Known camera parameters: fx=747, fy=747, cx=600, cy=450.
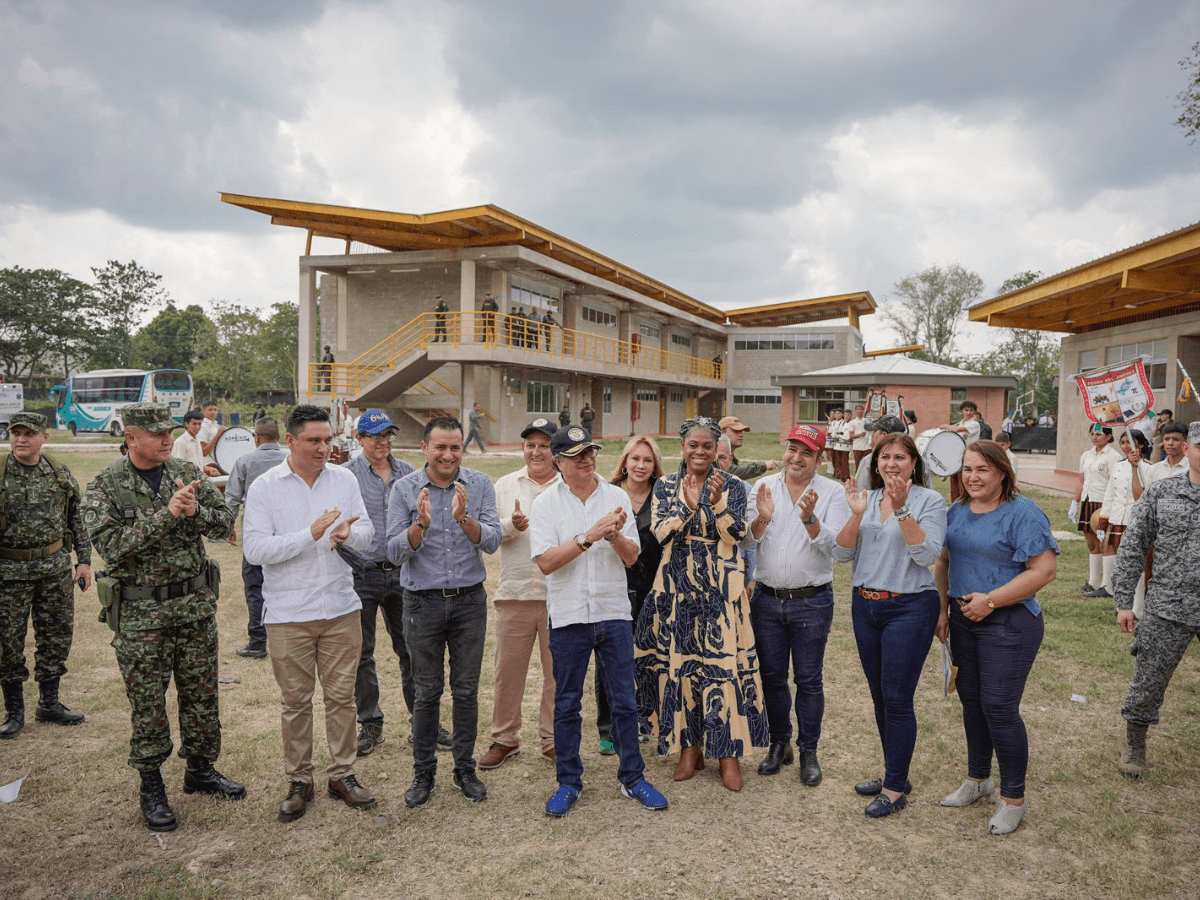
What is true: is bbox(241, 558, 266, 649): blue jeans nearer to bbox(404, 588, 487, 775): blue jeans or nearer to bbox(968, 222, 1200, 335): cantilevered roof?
bbox(404, 588, 487, 775): blue jeans

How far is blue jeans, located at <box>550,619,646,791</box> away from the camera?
3.84 m

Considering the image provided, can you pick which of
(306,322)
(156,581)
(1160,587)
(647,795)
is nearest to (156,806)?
(156,581)

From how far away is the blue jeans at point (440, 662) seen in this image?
3955 mm

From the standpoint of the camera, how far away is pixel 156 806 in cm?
371

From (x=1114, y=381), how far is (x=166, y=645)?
8361 millimetres

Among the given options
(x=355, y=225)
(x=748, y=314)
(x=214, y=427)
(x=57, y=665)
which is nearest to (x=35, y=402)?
(x=355, y=225)

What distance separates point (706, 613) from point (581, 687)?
0.78 meters

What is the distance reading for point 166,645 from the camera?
3793 mm

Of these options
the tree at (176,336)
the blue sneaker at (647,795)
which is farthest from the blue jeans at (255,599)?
the tree at (176,336)

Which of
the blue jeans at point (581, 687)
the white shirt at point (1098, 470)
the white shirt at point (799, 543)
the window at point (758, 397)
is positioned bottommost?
the blue jeans at point (581, 687)

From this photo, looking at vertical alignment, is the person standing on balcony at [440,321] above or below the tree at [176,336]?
below

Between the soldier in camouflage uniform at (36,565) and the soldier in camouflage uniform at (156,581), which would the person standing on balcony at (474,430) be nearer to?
the soldier in camouflage uniform at (36,565)

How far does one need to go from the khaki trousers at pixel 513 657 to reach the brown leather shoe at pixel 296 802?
104 centimetres

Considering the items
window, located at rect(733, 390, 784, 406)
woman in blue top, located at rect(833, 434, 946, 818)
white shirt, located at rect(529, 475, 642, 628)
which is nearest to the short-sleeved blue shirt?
woman in blue top, located at rect(833, 434, 946, 818)
